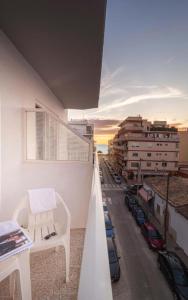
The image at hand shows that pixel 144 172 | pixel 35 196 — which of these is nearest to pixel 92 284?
pixel 35 196

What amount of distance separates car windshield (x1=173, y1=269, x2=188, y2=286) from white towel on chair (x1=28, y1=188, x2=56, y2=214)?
618 centimetres

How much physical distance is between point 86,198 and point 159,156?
20.2 meters

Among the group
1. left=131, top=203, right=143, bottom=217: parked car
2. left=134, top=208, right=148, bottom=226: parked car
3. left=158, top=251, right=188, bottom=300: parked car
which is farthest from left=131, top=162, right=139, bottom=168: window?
left=158, top=251, right=188, bottom=300: parked car

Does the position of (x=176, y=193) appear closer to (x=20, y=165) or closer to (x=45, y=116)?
(x=45, y=116)

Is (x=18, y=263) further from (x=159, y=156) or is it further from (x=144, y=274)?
(x=159, y=156)

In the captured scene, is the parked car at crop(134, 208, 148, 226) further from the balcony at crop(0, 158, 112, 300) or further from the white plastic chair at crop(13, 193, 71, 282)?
the white plastic chair at crop(13, 193, 71, 282)

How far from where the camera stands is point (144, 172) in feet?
69.8

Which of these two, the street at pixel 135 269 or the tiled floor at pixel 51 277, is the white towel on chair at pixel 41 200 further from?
the street at pixel 135 269

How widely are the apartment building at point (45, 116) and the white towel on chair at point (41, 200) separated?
482 mm

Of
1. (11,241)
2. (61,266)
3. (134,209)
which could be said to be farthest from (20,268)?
(134,209)

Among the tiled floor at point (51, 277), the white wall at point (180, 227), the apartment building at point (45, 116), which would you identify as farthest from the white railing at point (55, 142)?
the white wall at point (180, 227)

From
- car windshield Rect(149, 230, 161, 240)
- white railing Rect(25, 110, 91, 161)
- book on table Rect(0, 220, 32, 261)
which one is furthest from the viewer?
car windshield Rect(149, 230, 161, 240)

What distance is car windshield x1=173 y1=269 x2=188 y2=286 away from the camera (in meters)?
5.72

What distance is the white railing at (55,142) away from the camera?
2832 mm
